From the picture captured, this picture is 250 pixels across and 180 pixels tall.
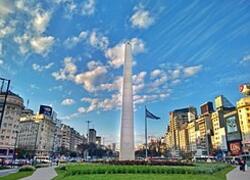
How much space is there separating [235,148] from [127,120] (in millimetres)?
89543

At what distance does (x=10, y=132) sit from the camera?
95.2 m

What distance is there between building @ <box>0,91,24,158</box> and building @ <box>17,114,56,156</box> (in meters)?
31.4

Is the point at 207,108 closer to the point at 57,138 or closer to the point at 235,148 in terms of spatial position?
the point at 235,148

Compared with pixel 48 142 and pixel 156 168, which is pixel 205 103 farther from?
pixel 156 168

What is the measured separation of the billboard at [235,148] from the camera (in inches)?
4070

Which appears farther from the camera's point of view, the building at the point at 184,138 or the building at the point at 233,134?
the building at the point at 184,138

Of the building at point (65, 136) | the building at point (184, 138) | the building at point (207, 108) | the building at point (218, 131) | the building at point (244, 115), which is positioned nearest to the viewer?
the building at point (244, 115)

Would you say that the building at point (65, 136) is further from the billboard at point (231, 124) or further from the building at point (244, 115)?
the building at point (244, 115)

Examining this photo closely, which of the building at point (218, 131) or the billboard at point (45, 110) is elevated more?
the billboard at point (45, 110)

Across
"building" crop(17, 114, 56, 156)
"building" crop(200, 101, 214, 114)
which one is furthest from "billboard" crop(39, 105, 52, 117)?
"building" crop(200, 101, 214, 114)

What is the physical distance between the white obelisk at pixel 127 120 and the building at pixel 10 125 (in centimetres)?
7404

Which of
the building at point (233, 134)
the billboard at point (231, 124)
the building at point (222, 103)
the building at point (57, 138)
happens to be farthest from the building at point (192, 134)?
the building at point (57, 138)

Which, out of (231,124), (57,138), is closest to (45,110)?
(57,138)

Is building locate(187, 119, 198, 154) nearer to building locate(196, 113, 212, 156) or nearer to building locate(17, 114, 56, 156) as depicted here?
building locate(196, 113, 212, 156)
